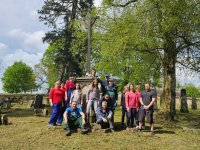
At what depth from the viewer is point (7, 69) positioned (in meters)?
73.6

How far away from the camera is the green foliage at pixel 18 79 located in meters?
71.4

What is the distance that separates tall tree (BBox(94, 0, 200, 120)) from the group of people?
10.8ft

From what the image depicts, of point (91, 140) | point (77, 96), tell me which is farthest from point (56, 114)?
point (91, 140)

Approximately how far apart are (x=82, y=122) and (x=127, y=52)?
6.32m

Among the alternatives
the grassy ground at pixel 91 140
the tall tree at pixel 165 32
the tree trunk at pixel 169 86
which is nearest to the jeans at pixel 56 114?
the grassy ground at pixel 91 140

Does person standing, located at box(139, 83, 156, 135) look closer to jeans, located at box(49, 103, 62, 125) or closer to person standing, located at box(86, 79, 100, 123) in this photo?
person standing, located at box(86, 79, 100, 123)

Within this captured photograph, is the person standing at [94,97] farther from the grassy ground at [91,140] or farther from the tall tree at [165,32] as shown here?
the tall tree at [165,32]

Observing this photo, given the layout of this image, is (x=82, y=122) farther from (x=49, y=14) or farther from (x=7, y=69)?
(x=7, y=69)

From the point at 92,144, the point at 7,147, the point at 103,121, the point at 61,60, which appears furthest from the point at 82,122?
the point at 61,60

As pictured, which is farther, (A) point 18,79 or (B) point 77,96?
(A) point 18,79

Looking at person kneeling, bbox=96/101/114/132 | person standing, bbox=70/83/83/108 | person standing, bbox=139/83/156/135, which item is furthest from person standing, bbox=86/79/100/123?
person standing, bbox=139/83/156/135

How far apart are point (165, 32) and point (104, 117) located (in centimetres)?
535

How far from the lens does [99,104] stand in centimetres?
1345

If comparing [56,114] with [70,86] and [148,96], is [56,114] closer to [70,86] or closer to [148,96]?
[70,86]
